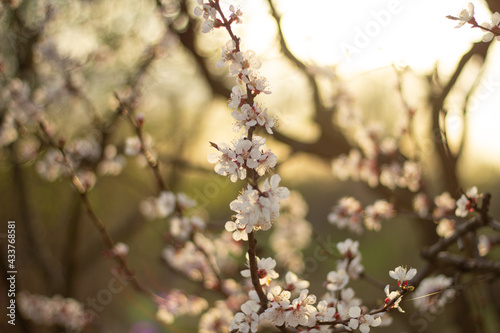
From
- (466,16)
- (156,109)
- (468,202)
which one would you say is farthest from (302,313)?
(156,109)

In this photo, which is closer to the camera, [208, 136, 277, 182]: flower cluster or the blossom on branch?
[208, 136, 277, 182]: flower cluster

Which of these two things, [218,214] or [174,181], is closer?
[174,181]

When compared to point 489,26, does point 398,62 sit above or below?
above

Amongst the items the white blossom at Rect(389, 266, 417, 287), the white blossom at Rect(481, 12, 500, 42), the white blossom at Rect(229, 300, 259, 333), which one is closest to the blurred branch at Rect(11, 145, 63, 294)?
the white blossom at Rect(229, 300, 259, 333)

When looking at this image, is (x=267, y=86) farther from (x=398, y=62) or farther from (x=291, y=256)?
(x=291, y=256)

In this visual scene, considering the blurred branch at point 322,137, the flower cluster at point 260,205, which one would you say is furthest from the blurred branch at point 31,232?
the flower cluster at point 260,205

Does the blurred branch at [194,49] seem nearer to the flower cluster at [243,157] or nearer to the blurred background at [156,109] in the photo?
the blurred background at [156,109]

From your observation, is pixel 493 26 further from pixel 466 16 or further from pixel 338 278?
pixel 338 278

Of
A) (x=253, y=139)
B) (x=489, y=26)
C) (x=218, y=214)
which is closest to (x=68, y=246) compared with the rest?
(x=253, y=139)

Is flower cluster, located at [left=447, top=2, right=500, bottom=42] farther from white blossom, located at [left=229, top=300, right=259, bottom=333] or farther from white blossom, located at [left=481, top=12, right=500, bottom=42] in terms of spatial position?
white blossom, located at [left=229, top=300, right=259, bottom=333]

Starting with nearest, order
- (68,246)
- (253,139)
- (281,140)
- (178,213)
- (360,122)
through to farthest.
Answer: (253,139)
(178,213)
(281,140)
(360,122)
(68,246)

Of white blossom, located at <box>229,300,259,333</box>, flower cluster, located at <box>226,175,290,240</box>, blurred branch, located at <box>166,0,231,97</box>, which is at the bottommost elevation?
white blossom, located at <box>229,300,259,333</box>
